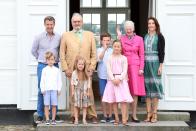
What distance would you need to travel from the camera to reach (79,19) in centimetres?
773

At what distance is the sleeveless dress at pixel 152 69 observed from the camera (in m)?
7.95

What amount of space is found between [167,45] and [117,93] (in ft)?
4.60

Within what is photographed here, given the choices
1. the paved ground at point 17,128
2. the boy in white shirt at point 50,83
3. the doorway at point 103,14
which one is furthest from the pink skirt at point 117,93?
the doorway at point 103,14

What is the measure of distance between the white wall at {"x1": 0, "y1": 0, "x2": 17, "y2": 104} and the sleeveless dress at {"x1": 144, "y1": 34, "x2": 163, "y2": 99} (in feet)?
7.59

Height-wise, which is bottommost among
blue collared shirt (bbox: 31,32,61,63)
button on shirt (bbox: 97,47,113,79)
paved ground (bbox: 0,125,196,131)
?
paved ground (bbox: 0,125,196,131)

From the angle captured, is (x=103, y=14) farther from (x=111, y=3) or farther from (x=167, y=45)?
(x=167, y=45)

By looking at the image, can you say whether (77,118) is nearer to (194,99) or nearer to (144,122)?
(144,122)

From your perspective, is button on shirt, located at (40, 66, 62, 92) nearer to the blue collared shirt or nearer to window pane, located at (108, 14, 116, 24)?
the blue collared shirt

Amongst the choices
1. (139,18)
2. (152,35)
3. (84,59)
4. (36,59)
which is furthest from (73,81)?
(139,18)

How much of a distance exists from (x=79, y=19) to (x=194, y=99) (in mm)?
2451

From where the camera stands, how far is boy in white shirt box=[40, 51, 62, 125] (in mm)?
7691

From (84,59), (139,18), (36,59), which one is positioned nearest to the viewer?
(84,59)

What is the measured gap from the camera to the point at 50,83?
7.70 m

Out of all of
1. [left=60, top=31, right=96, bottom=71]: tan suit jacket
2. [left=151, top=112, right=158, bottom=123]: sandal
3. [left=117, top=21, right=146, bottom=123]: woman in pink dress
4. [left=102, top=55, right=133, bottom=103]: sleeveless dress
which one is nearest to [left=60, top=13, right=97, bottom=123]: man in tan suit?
[left=60, top=31, right=96, bottom=71]: tan suit jacket
